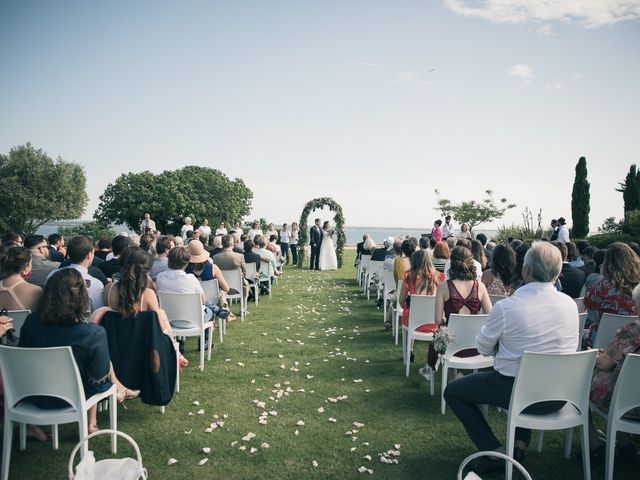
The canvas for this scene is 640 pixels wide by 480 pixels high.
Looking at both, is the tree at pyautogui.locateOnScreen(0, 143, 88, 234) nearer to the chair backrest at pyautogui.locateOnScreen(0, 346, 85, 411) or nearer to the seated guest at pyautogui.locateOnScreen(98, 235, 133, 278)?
the seated guest at pyautogui.locateOnScreen(98, 235, 133, 278)

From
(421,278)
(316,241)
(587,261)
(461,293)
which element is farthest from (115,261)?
(316,241)

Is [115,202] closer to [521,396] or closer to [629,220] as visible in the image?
[629,220]

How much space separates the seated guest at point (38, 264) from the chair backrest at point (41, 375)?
9.35 ft

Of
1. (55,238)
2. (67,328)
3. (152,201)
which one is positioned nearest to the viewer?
(67,328)

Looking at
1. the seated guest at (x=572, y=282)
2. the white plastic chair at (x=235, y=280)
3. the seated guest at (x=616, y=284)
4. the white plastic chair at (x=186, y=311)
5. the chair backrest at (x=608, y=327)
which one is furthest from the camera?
the white plastic chair at (x=235, y=280)

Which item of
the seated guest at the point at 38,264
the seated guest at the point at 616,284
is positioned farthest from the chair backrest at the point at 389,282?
the seated guest at the point at 38,264

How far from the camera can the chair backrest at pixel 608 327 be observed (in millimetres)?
4129

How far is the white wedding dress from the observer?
1923 centimetres

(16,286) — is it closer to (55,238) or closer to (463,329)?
(463,329)

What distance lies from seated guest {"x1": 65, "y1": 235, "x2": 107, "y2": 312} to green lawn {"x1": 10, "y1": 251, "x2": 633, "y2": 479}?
1240mm

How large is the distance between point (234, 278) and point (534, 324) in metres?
6.44

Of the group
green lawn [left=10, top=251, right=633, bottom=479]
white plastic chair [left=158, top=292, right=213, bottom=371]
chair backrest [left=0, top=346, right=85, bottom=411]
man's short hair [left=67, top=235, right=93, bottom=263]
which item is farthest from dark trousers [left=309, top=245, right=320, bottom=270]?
chair backrest [left=0, top=346, right=85, bottom=411]

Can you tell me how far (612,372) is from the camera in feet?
11.0

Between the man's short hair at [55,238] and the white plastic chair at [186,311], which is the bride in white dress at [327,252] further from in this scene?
the white plastic chair at [186,311]
